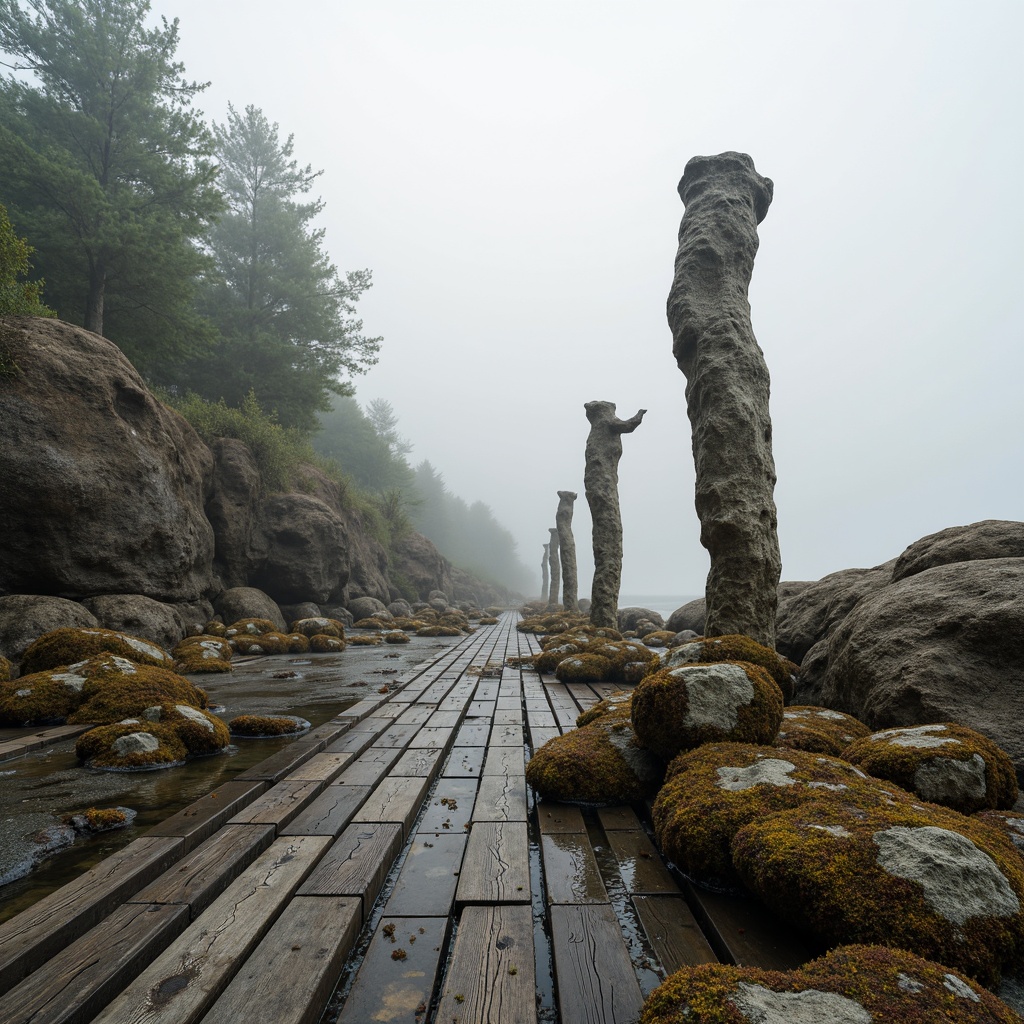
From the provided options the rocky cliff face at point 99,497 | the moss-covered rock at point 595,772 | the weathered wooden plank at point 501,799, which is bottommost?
the weathered wooden plank at point 501,799

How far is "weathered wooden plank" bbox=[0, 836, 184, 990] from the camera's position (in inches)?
71.0

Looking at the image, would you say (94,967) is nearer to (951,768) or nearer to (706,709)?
(706,709)

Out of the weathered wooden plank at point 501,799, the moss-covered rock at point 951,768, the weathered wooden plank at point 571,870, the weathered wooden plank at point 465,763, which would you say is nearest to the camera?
the weathered wooden plank at point 571,870

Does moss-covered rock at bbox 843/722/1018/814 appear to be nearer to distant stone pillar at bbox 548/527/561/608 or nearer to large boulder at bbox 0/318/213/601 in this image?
large boulder at bbox 0/318/213/601

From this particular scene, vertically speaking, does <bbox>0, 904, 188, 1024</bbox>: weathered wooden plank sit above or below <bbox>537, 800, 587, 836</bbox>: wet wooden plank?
below

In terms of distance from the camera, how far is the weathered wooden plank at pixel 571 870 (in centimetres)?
228

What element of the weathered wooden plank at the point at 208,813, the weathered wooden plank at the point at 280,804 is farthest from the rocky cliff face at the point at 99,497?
the weathered wooden plank at the point at 280,804

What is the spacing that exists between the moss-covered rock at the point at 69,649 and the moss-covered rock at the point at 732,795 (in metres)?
5.74

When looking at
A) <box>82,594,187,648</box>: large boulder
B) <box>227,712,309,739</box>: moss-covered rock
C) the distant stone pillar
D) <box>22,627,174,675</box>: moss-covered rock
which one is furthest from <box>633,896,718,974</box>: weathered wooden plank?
the distant stone pillar

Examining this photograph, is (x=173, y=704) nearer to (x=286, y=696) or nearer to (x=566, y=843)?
(x=286, y=696)

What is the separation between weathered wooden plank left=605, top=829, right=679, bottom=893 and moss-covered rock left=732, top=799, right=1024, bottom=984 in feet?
1.34

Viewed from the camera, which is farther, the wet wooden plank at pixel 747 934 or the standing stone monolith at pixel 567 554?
the standing stone monolith at pixel 567 554

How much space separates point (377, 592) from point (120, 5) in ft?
59.5

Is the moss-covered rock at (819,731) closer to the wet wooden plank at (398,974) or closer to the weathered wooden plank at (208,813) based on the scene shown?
the wet wooden plank at (398,974)
